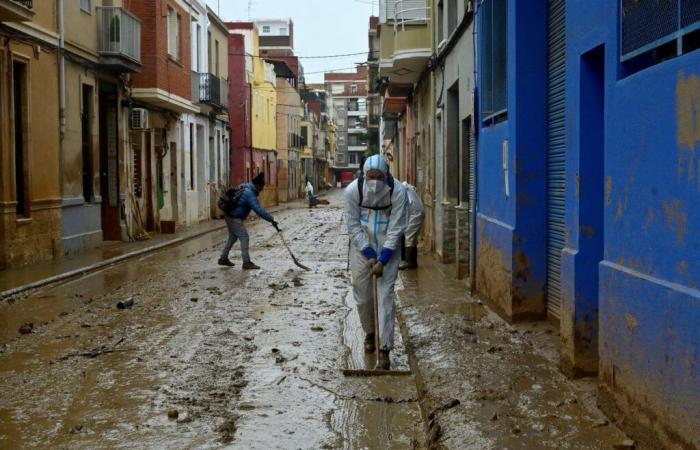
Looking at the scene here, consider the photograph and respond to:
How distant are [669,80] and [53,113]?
16.0 metres

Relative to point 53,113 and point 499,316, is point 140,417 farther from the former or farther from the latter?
point 53,113

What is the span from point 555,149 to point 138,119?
17.2m

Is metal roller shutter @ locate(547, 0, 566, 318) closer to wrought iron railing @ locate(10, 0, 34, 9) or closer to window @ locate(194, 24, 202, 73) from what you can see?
wrought iron railing @ locate(10, 0, 34, 9)

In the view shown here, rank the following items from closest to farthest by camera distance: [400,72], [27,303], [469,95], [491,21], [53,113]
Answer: [491,21] → [27,303] → [469,95] → [53,113] → [400,72]

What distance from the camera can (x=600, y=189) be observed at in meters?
6.89

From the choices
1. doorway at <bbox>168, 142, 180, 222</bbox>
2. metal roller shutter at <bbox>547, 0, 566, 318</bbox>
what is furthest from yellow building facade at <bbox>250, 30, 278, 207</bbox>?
metal roller shutter at <bbox>547, 0, 566, 318</bbox>

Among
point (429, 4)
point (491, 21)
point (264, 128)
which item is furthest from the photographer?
point (264, 128)

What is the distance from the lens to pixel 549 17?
9844 millimetres

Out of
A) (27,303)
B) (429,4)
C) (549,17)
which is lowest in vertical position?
(27,303)

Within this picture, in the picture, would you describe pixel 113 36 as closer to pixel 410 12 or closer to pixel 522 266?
pixel 410 12

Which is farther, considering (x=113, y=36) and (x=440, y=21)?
(x=113, y=36)

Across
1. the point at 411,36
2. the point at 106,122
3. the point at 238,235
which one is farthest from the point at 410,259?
the point at 106,122

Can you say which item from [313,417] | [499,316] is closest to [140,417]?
[313,417]

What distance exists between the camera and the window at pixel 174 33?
28.4m
